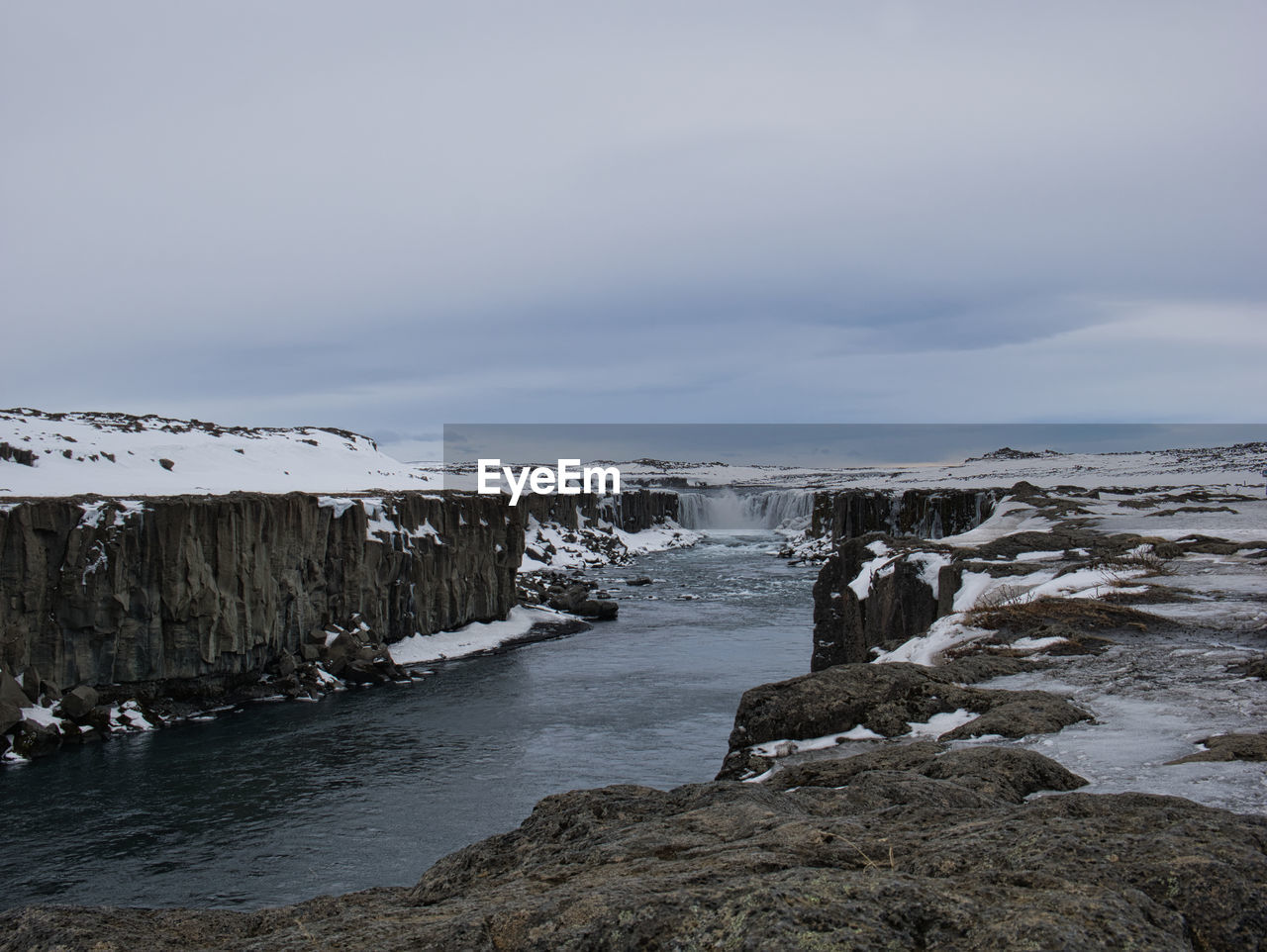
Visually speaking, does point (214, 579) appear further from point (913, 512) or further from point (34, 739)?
point (913, 512)

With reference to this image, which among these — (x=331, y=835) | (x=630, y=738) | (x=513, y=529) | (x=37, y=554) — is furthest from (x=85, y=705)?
(x=513, y=529)

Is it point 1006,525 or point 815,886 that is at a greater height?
point 815,886

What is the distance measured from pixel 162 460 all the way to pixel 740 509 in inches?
2657

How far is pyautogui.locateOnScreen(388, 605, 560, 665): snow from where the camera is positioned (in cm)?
3238

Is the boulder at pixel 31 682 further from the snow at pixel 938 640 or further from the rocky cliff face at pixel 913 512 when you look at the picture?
the rocky cliff face at pixel 913 512

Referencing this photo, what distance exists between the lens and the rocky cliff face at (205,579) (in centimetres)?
2323

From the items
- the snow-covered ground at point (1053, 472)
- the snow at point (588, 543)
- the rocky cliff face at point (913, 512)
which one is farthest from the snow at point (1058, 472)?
Answer: the snow at point (588, 543)

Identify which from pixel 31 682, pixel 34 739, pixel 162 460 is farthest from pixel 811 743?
pixel 162 460

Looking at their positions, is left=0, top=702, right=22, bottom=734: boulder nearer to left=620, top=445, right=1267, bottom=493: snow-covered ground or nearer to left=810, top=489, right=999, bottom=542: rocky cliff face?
left=810, top=489, right=999, bottom=542: rocky cliff face

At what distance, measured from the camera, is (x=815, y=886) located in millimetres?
3504

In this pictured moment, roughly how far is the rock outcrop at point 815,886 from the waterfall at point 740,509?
8735cm

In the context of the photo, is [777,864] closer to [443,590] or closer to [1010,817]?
[1010,817]

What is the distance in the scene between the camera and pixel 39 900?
13.5 m

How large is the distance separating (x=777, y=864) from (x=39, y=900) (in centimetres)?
1391
